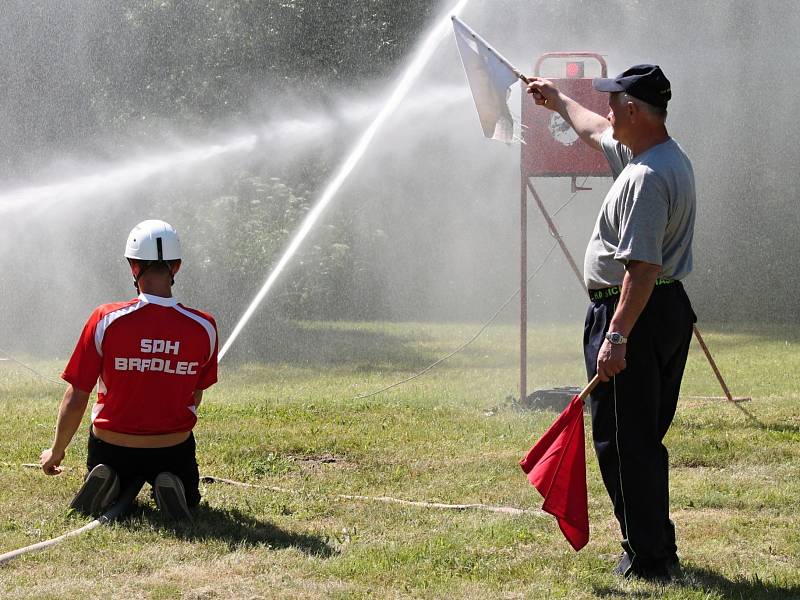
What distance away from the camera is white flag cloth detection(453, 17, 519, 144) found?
18.9 feet

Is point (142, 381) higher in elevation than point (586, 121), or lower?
lower

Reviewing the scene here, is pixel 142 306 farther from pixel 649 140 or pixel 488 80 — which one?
pixel 649 140

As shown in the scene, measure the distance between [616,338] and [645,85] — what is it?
0.96m

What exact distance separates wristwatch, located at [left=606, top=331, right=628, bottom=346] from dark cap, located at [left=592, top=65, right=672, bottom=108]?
2.91ft

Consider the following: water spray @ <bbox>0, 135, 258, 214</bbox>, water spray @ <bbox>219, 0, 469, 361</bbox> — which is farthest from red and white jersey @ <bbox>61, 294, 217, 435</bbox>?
water spray @ <bbox>0, 135, 258, 214</bbox>

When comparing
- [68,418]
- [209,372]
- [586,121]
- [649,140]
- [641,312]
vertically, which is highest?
[586,121]

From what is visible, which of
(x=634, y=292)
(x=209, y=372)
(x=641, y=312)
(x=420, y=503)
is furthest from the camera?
(x=420, y=503)

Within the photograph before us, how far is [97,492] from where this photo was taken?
16.9 ft

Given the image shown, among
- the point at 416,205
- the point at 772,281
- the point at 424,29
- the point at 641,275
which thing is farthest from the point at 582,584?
the point at 772,281

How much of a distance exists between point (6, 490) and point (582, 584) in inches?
124

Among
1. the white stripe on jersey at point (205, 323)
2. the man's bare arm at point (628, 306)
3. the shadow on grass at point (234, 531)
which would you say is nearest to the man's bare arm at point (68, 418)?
the shadow on grass at point (234, 531)

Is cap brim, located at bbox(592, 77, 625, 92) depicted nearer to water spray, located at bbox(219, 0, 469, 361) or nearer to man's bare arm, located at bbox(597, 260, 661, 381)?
man's bare arm, located at bbox(597, 260, 661, 381)

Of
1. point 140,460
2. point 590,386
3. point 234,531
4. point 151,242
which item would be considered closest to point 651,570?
point 590,386

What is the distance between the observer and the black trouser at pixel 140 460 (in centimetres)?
511
